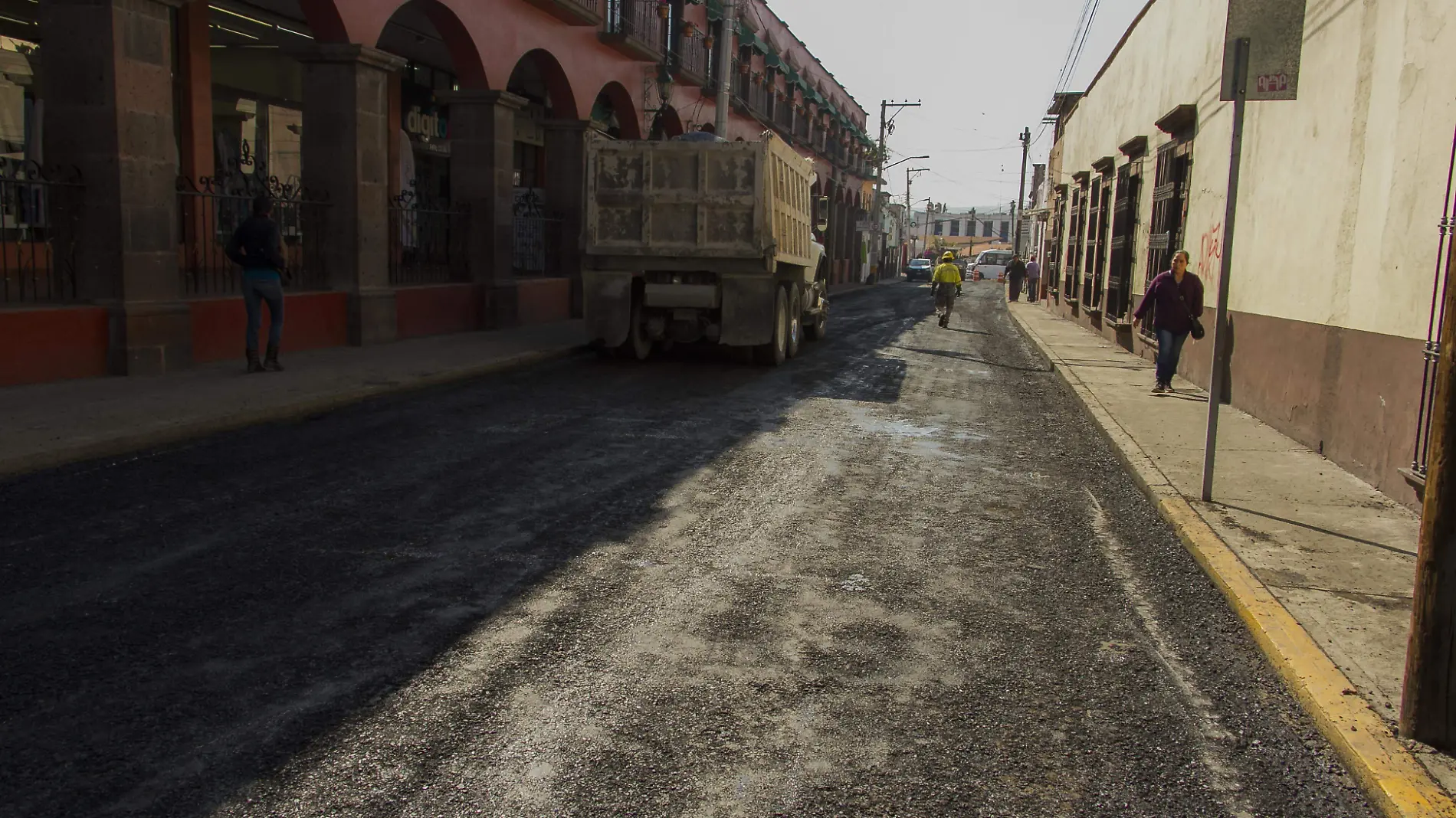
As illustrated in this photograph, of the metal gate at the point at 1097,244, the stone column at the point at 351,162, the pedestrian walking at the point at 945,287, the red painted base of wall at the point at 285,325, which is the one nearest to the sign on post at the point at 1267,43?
the red painted base of wall at the point at 285,325

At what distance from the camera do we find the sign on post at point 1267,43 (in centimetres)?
649

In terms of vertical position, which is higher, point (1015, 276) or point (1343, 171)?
point (1343, 171)

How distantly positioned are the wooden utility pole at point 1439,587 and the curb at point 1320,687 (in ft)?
0.46

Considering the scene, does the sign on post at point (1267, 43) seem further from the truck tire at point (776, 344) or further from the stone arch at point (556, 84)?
the stone arch at point (556, 84)

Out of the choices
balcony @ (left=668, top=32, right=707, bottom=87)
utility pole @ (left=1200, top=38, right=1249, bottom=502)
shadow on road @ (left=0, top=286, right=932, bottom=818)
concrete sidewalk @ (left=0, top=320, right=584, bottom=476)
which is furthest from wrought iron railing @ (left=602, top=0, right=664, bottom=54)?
utility pole @ (left=1200, top=38, right=1249, bottom=502)

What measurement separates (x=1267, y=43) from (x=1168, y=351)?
644 cm

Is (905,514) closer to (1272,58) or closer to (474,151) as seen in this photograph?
(1272,58)

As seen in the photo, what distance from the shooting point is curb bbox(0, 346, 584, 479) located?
7.16 m

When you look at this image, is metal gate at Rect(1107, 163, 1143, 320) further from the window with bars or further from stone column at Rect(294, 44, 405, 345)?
stone column at Rect(294, 44, 405, 345)

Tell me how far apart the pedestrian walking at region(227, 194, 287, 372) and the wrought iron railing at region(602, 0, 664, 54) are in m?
11.2

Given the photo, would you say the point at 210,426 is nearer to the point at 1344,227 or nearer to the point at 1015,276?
the point at 1344,227

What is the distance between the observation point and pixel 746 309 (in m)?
14.0

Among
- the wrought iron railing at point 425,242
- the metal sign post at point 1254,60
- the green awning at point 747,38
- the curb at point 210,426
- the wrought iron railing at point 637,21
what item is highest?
the green awning at point 747,38

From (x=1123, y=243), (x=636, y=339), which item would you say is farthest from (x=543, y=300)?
(x=1123, y=243)
